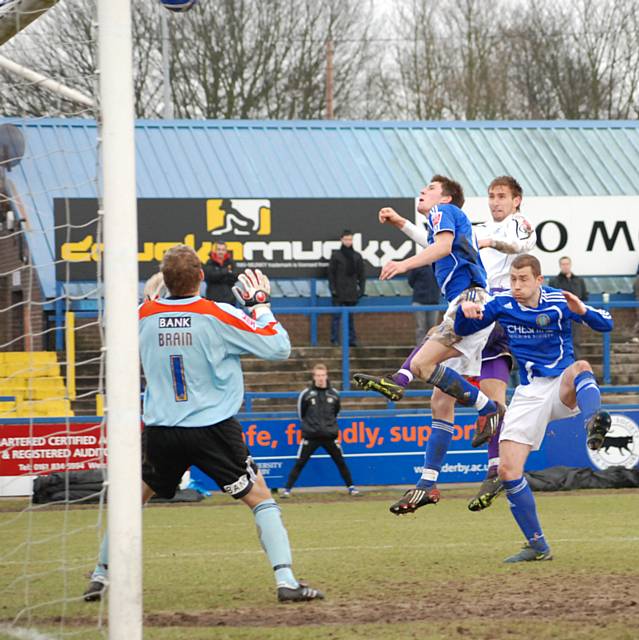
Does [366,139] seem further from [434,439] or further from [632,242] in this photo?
[434,439]

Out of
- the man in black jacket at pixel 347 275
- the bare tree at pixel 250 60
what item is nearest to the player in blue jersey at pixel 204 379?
the man in black jacket at pixel 347 275

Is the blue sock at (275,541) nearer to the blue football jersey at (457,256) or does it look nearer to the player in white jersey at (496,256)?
the player in white jersey at (496,256)

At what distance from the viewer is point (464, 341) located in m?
9.48

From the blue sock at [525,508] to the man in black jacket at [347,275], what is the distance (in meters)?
12.6

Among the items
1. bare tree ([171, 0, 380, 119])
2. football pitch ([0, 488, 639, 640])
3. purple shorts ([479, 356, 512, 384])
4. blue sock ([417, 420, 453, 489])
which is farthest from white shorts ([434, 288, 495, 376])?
bare tree ([171, 0, 380, 119])

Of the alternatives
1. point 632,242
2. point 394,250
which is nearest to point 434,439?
point 394,250

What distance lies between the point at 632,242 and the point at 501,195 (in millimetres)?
15642

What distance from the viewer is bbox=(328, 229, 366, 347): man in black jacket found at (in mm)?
21516

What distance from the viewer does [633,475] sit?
58.6 feet

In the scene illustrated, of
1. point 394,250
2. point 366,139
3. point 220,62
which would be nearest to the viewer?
point 394,250

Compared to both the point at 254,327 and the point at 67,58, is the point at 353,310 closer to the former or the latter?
the point at 67,58

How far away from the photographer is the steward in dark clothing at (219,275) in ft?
64.7

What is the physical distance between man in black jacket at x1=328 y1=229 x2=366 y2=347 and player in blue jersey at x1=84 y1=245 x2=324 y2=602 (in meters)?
14.1

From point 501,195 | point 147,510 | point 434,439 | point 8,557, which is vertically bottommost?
point 147,510
